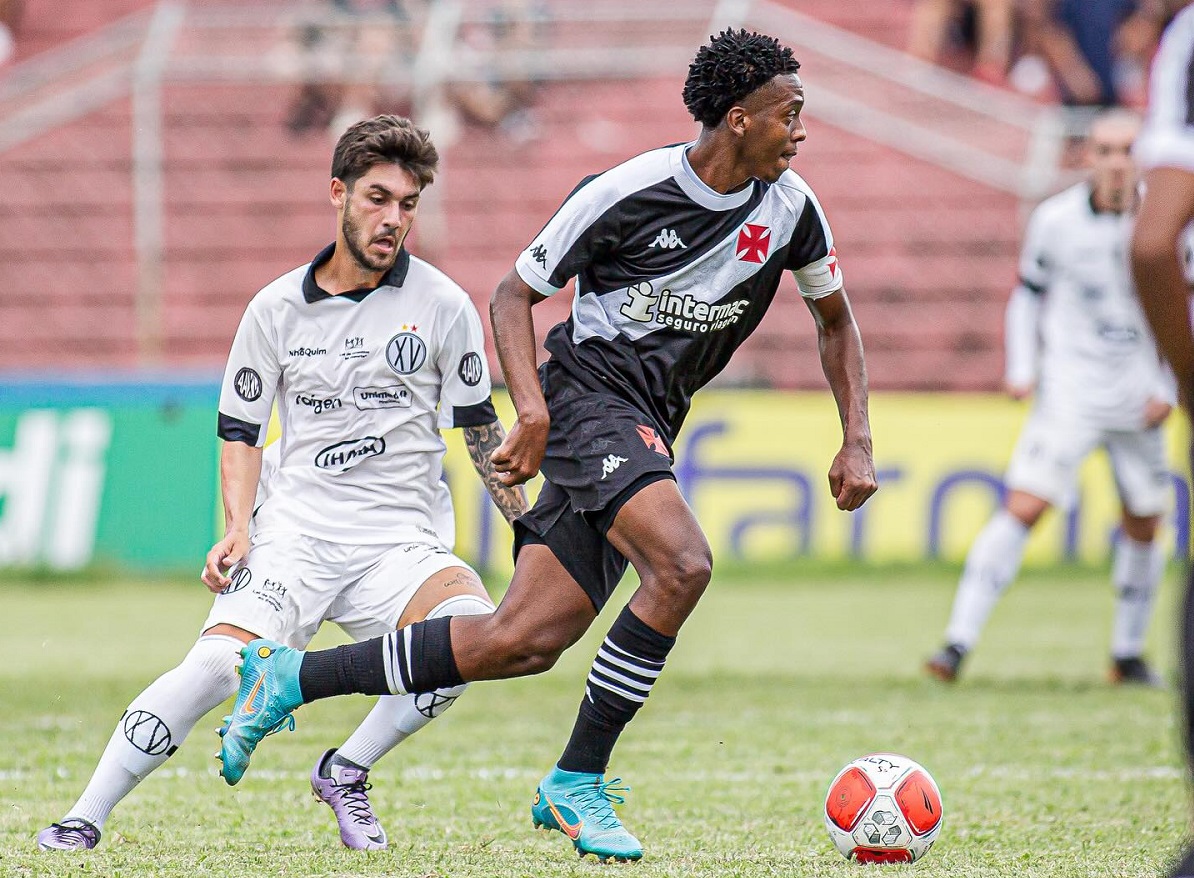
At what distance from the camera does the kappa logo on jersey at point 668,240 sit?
15.4 feet

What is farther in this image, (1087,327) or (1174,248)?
(1087,327)

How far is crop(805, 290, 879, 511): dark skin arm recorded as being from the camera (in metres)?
4.78

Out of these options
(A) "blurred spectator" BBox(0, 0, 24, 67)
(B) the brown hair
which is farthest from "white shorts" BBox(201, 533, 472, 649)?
(A) "blurred spectator" BBox(0, 0, 24, 67)

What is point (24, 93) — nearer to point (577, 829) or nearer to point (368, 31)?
point (368, 31)

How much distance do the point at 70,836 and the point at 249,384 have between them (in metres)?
1.33

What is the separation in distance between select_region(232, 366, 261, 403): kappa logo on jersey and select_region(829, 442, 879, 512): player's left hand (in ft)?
5.43

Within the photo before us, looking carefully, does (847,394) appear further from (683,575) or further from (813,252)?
(683,575)

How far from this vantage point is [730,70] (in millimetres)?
4586

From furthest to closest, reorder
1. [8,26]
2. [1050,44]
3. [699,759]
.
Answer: [8,26] < [1050,44] < [699,759]

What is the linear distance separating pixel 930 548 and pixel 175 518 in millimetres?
5793

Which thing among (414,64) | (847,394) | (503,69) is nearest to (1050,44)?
(503,69)

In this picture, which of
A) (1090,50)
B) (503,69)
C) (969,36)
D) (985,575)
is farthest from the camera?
(969,36)

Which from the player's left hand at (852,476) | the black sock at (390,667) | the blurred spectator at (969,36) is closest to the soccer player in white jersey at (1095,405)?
the player's left hand at (852,476)

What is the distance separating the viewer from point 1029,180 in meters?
15.6
